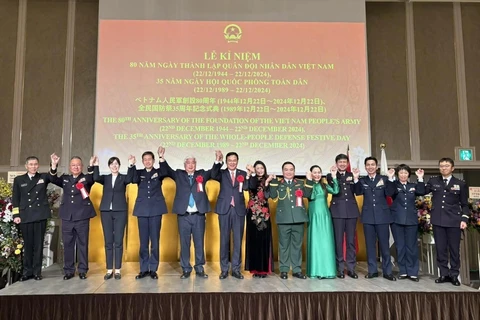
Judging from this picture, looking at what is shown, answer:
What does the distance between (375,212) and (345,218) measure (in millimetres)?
327

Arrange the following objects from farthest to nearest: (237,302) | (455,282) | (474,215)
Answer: (474,215), (455,282), (237,302)

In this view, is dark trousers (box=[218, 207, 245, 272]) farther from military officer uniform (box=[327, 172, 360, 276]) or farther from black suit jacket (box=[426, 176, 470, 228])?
black suit jacket (box=[426, 176, 470, 228])

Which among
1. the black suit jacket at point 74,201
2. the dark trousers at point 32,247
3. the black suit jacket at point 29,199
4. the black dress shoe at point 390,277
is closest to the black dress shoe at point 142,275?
the black suit jacket at point 74,201

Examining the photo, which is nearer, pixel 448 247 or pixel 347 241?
pixel 448 247

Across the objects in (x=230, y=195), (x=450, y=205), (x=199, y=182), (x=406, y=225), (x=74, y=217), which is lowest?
(x=406, y=225)

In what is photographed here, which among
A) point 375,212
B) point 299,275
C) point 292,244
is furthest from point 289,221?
point 375,212

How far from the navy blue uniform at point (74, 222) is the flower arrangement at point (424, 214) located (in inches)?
149

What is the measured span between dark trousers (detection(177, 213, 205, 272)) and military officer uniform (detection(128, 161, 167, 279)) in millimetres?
253

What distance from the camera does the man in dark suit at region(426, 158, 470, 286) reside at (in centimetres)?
390

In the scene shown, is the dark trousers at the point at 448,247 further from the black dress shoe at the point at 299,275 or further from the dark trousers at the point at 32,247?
the dark trousers at the point at 32,247

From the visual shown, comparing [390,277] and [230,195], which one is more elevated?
[230,195]

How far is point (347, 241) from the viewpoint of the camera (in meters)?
4.13

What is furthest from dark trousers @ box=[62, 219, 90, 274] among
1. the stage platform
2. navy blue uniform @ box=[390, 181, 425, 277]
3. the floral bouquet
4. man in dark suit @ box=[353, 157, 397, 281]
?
navy blue uniform @ box=[390, 181, 425, 277]

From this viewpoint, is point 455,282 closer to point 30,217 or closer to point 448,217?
point 448,217
